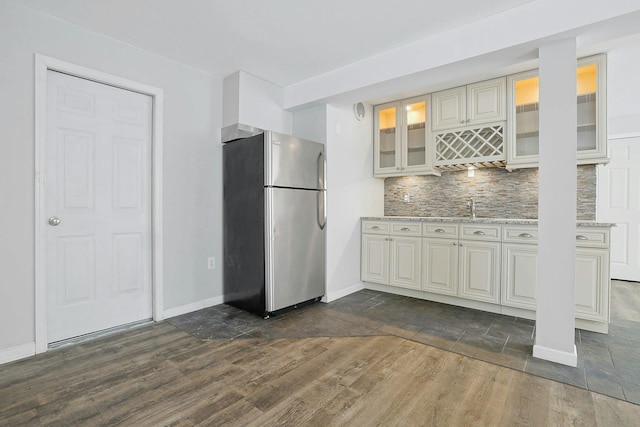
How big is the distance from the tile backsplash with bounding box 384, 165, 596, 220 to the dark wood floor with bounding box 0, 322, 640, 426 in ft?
6.72

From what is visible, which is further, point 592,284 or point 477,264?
point 477,264

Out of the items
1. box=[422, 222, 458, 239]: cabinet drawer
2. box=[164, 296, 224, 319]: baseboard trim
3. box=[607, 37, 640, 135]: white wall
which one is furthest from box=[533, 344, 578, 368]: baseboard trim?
box=[164, 296, 224, 319]: baseboard trim

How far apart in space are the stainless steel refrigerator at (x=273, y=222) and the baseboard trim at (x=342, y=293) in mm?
111

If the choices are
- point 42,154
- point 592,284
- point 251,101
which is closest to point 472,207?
point 592,284

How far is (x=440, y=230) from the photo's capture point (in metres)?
3.44

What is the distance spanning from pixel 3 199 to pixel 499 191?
14.5 ft

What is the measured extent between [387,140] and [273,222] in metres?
2.04

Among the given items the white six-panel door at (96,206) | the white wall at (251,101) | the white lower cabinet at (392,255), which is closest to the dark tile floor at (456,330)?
the white lower cabinet at (392,255)

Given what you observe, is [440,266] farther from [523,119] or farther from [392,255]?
[523,119]

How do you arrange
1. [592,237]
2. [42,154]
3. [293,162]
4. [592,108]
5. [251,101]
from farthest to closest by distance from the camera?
[251,101] → [293,162] → [592,108] → [592,237] → [42,154]

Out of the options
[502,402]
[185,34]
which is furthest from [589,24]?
[185,34]

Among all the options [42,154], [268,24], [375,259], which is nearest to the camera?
[42,154]

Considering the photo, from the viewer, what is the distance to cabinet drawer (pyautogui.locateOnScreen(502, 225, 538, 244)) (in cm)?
288

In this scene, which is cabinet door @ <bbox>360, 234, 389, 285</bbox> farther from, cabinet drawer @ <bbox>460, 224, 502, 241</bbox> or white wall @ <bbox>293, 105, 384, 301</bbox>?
cabinet drawer @ <bbox>460, 224, 502, 241</bbox>
